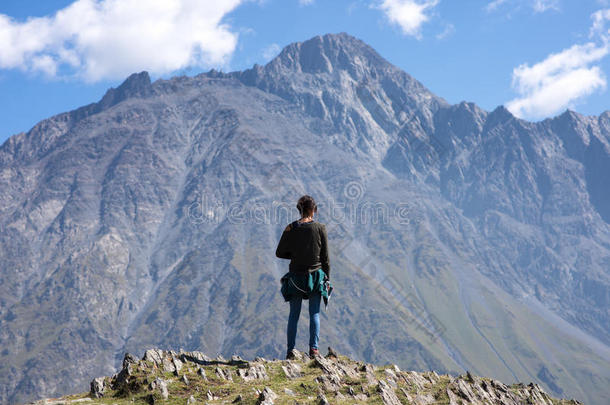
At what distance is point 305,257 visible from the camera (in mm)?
18844

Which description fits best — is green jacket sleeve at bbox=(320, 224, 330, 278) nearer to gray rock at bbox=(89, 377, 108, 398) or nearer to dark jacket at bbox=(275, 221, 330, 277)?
dark jacket at bbox=(275, 221, 330, 277)

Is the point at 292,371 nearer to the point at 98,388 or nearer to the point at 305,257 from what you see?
the point at 305,257

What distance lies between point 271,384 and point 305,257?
424cm

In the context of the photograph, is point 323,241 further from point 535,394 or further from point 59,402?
point 535,394

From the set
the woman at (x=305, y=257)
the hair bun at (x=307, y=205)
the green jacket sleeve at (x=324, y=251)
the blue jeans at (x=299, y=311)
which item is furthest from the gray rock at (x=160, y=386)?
the hair bun at (x=307, y=205)

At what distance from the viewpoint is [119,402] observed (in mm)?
16641

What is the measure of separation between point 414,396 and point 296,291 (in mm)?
5326

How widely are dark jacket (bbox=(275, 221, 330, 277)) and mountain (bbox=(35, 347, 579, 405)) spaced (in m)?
3.70

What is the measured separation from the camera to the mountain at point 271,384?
16891mm

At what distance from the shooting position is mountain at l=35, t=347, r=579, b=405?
55.4 ft

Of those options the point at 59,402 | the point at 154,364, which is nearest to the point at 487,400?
the point at 154,364

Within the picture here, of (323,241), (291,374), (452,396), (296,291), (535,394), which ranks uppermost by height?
(323,241)

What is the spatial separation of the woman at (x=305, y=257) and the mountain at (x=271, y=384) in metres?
1.84

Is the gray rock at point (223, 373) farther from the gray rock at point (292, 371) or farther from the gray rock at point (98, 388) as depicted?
the gray rock at point (98, 388)
